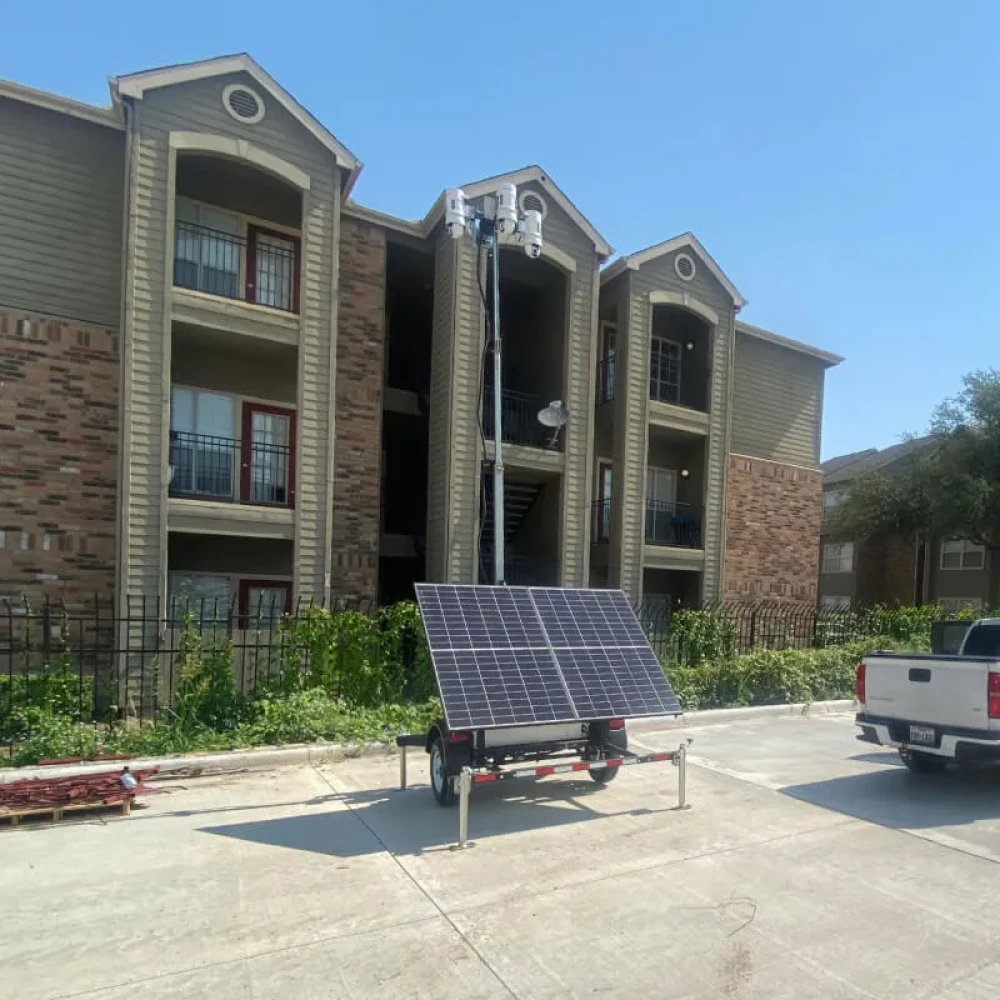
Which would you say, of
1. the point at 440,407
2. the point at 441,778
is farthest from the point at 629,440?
the point at 441,778

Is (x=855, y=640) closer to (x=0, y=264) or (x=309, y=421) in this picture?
(x=309, y=421)

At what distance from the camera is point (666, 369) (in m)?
19.2

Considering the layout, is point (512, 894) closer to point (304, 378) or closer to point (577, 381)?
point (304, 378)

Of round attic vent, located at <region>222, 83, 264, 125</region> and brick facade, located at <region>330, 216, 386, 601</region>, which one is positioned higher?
round attic vent, located at <region>222, 83, 264, 125</region>

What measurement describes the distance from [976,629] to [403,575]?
11.6m

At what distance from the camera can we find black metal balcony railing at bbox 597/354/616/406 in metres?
17.9

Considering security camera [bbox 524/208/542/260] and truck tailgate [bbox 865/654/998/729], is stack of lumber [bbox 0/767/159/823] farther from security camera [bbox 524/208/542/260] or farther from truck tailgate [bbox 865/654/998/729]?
security camera [bbox 524/208/542/260]

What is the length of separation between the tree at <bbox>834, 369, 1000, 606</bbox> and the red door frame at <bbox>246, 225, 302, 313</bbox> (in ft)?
75.7

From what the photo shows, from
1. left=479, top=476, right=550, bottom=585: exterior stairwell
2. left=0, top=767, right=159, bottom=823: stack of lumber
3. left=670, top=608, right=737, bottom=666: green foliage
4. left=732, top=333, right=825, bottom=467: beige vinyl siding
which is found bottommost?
left=0, top=767, right=159, bottom=823: stack of lumber

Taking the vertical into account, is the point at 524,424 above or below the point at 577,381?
below

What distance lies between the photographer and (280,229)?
45.7 feet

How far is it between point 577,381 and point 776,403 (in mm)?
7559

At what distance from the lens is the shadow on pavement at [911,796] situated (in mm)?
6938

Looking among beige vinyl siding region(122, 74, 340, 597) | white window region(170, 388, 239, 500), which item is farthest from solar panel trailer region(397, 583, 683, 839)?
white window region(170, 388, 239, 500)
